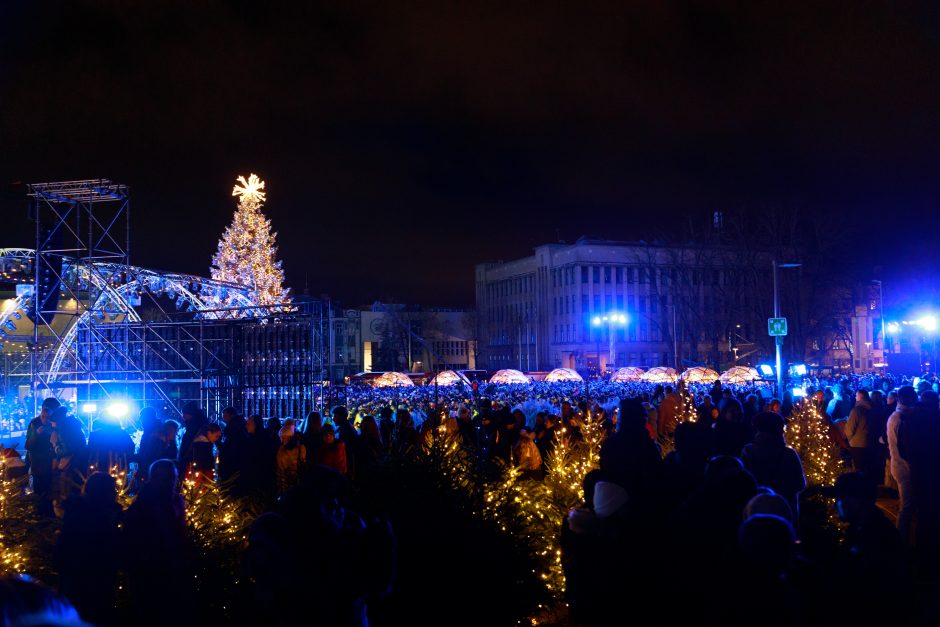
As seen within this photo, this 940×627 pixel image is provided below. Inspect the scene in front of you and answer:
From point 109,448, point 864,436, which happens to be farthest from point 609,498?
point 864,436

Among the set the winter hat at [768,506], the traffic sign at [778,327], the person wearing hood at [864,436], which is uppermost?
the traffic sign at [778,327]

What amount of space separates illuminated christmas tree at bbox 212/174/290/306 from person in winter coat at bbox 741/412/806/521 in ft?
109

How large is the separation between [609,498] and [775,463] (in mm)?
2608

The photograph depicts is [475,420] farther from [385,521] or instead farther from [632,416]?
[385,521]

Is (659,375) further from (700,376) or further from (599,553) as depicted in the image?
(599,553)

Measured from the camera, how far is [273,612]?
363cm

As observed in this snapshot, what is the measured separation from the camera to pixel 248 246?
3816 cm

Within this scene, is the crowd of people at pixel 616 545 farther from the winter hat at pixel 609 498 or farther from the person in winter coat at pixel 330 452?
the person in winter coat at pixel 330 452

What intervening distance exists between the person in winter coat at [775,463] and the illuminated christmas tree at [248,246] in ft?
109

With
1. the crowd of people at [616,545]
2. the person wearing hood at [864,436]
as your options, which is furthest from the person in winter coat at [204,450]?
the person wearing hood at [864,436]

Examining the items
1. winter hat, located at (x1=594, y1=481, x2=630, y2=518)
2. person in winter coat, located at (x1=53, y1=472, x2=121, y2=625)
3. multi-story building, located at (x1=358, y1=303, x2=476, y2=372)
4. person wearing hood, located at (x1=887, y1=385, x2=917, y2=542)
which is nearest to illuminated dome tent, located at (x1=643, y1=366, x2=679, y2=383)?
person wearing hood, located at (x1=887, y1=385, x2=917, y2=542)

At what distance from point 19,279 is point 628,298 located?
218ft

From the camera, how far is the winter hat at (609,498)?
4.45 metres

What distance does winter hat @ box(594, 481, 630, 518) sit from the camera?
4.45m
